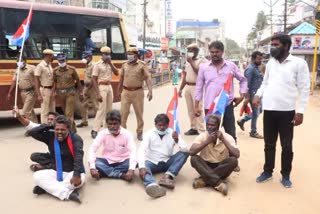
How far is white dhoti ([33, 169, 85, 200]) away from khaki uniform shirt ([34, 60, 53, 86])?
3668 mm

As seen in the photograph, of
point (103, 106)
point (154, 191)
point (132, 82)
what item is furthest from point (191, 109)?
point (154, 191)

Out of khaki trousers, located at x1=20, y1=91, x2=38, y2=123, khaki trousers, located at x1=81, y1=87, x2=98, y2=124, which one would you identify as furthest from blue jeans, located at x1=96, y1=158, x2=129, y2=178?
khaki trousers, located at x1=81, y1=87, x2=98, y2=124

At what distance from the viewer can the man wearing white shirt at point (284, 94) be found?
14.5 ft

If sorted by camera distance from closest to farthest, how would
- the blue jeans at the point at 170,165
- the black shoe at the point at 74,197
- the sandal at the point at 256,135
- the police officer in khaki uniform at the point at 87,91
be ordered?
the black shoe at the point at 74,197 → the blue jeans at the point at 170,165 → the sandal at the point at 256,135 → the police officer in khaki uniform at the point at 87,91

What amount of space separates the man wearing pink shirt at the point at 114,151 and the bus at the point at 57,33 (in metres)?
4.71

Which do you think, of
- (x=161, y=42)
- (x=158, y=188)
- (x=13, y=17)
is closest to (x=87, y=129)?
(x=13, y=17)

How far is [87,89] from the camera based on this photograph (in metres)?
9.01

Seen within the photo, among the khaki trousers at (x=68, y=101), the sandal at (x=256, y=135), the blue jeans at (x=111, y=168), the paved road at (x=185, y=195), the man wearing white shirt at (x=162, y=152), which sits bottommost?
the paved road at (x=185, y=195)

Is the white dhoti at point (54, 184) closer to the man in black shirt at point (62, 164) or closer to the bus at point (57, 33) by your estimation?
the man in black shirt at point (62, 164)

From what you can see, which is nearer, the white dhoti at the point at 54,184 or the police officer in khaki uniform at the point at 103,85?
the white dhoti at the point at 54,184

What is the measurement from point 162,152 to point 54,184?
1444mm

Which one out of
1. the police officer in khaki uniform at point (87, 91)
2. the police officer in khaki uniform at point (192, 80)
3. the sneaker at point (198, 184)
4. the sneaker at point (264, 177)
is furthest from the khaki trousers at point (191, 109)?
the sneaker at point (198, 184)

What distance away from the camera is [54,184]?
14.2 feet

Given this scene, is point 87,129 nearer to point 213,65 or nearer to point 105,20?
point 105,20
